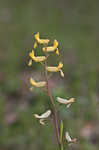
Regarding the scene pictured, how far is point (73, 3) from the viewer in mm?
8602

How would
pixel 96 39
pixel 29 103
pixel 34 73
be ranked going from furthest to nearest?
1. pixel 96 39
2. pixel 34 73
3. pixel 29 103

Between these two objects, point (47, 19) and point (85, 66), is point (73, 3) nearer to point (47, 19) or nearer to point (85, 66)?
point (47, 19)

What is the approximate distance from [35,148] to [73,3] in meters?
5.97

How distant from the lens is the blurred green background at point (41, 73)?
3.55 metres

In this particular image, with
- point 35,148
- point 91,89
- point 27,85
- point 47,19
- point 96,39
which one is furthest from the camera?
point 47,19

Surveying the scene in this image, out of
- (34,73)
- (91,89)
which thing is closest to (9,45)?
(34,73)

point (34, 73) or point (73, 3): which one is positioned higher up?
point (73, 3)

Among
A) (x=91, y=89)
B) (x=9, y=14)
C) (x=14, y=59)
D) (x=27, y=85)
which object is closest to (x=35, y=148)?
(x=91, y=89)

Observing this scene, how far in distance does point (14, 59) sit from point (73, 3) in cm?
345

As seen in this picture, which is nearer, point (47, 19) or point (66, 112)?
point (66, 112)

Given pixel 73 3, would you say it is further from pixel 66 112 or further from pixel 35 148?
pixel 35 148

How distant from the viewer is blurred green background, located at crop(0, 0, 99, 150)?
3555mm

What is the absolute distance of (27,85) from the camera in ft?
16.6

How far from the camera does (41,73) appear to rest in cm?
526
